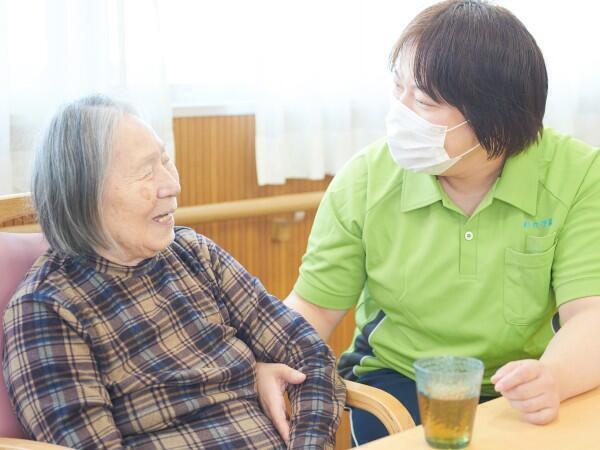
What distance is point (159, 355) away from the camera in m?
1.53

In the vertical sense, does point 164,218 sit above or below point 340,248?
above

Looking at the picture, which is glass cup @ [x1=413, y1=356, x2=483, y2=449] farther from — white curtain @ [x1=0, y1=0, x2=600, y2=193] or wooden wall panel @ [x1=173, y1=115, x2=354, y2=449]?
wooden wall panel @ [x1=173, y1=115, x2=354, y2=449]

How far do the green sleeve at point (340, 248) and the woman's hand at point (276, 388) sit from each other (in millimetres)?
237

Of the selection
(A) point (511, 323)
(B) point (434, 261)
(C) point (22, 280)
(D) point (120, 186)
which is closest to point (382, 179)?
(B) point (434, 261)

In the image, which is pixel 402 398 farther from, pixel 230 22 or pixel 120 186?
pixel 230 22

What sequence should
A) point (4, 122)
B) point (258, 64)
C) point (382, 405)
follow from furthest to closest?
point (258, 64), point (4, 122), point (382, 405)

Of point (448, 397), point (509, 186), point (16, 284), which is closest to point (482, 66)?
point (509, 186)

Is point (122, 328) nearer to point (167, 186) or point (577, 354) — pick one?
point (167, 186)

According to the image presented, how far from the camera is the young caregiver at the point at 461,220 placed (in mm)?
1641

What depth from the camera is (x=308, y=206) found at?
2598mm

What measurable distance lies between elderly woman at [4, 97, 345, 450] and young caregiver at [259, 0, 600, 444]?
90 mm

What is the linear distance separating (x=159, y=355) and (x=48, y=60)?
0.86 m

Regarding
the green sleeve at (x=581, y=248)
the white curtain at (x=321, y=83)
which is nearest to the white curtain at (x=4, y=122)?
the white curtain at (x=321, y=83)

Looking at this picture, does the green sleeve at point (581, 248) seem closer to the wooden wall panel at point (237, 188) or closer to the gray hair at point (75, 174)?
the gray hair at point (75, 174)
